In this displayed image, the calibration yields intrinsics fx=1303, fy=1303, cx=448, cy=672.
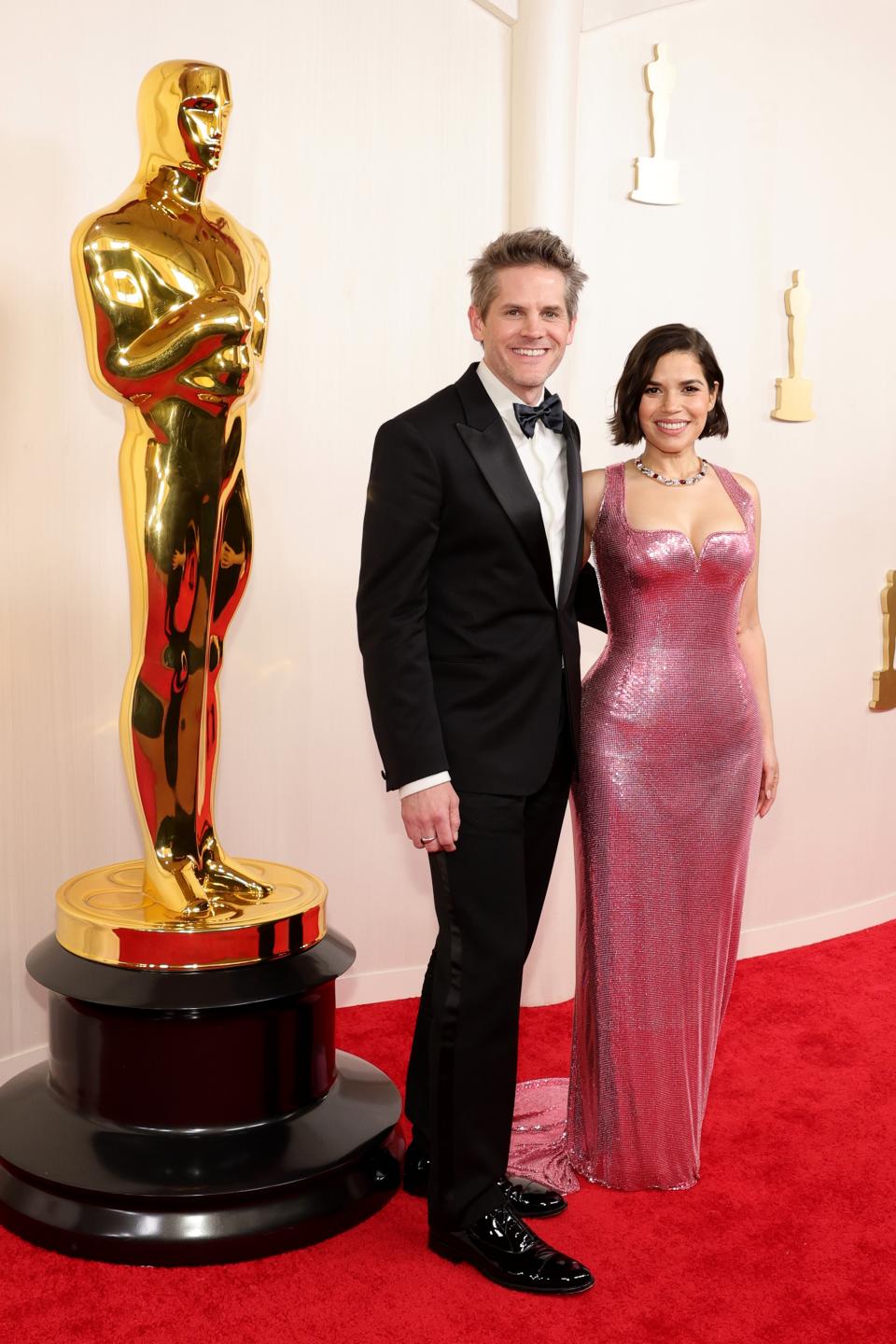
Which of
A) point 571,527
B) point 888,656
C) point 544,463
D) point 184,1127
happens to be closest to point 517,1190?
point 184,1127

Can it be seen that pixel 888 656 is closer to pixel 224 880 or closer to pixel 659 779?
pixel 659 779

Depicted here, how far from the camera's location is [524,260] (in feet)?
7.45

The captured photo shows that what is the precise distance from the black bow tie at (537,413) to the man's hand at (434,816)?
2.14 ft

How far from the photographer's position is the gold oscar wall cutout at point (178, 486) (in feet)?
7.59

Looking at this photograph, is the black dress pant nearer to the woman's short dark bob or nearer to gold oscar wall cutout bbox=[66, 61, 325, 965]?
gold oscar wall cutout bbox=[66, 61, 325, 965]

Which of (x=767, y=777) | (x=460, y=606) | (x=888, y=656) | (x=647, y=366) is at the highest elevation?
(x=647, y=366)

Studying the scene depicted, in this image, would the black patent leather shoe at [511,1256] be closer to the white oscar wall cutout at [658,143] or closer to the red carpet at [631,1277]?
the red carpet at [631,1277]

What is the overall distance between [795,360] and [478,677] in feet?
7.77

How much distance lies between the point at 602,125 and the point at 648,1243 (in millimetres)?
2963

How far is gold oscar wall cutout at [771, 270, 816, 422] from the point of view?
162 inches

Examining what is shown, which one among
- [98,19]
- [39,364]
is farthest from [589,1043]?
[98,19]

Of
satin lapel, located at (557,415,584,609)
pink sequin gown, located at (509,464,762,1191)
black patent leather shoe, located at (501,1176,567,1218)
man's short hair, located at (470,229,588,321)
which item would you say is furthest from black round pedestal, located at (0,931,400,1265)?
man's short hair, located at (470,229,588,321)

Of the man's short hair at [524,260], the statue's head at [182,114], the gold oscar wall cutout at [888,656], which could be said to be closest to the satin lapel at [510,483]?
the man's short hair at [524,260]

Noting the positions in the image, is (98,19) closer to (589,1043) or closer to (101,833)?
(101,833)
